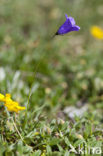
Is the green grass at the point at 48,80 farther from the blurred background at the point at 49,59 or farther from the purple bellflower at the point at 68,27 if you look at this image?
the purple bellflower at the point at 68,27

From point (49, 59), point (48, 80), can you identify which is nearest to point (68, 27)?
point (48, 80)

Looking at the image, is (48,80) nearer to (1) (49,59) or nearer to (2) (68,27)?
(1) (49,59)

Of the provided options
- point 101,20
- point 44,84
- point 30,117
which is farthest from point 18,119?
point 101,20

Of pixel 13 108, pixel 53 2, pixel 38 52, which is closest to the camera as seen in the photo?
pixel 13 108

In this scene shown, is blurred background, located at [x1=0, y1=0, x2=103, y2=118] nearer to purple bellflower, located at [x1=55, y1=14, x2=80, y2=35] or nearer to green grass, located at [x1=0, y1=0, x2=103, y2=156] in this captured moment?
green grass, located at [x1=0, y1=0, x2=103, y2=156]

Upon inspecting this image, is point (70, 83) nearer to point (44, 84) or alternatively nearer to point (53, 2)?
point (44, 84)

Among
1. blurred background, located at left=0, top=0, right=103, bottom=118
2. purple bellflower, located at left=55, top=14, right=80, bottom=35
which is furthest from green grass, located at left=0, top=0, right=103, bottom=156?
purple bellflower, located at left=55, top=14, right=80, bottom=35

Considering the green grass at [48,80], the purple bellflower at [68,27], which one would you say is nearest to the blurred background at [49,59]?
the green grass at [48,80]

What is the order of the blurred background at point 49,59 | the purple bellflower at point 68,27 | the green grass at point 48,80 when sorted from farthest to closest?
the blurred background at point 49,59, the green grass at point 48,80, the purple bellflower at point 68,27

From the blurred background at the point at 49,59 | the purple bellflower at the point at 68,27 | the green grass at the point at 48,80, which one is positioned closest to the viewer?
the purple bellflower at the point at 68,27
